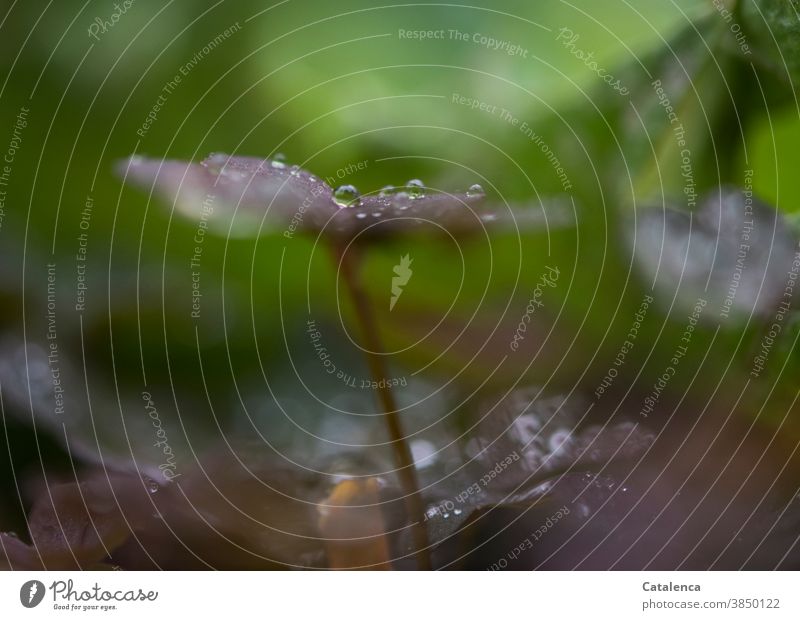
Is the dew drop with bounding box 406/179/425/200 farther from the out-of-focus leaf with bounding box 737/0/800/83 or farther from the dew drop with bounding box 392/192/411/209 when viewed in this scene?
the out-of-focus leaf with bounding box 737/0/800/83

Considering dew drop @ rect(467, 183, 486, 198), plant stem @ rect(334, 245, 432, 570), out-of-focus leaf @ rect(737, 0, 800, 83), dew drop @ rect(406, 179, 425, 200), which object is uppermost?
out-of-focus leaf @ rect(737, 0, 800, 83)

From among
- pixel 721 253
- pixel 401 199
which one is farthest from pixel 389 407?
pixel 721 253

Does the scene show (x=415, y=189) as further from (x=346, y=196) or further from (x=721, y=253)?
(x=721, y=253)

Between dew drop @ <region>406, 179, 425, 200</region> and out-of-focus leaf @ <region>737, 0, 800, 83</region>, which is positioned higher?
out-of-focus leaf @ <region>737, 0, 800, 83</region>

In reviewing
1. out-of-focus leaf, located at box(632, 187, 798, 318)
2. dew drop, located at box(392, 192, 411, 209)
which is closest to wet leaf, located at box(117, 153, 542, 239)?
dew drop, located at box(392, 192, 411, 209)

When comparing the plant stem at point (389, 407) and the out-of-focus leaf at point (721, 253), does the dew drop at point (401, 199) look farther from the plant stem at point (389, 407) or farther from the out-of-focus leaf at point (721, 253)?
the out-of-focus leaf at point (721, 253)

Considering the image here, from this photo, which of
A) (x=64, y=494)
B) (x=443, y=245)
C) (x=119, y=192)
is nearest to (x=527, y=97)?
(x=443, y=245)
